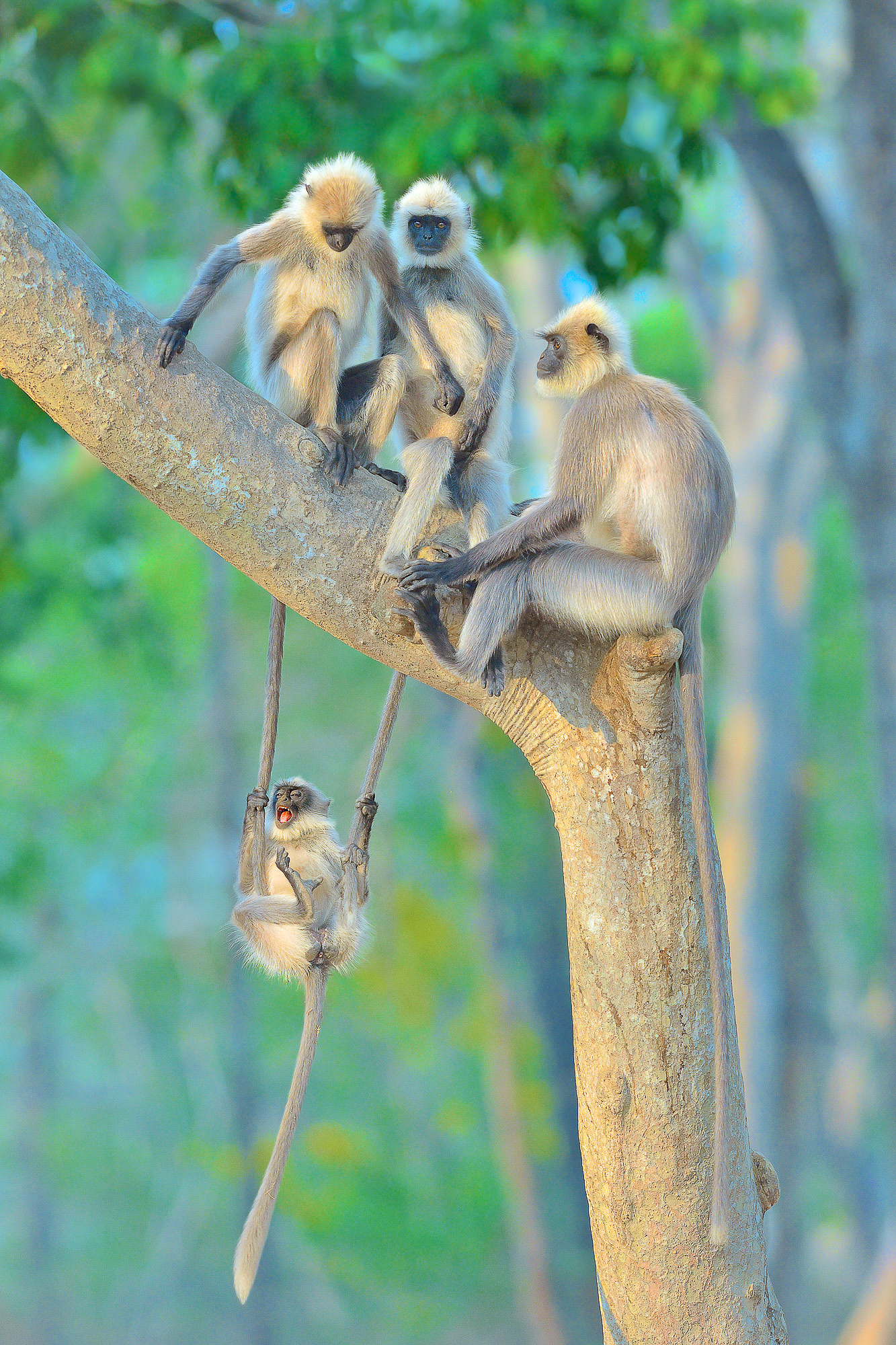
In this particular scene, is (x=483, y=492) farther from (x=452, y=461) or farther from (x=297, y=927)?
(x=297, y=927)

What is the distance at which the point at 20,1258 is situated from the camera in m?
25.2

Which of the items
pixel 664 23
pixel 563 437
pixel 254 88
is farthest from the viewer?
pixel 664 23

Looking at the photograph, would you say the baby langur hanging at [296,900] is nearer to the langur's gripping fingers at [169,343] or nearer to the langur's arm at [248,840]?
the langur's arm at [248,840]

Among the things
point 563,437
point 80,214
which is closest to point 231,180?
point 563,437

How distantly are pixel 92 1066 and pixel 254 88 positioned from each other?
3053 centimetres

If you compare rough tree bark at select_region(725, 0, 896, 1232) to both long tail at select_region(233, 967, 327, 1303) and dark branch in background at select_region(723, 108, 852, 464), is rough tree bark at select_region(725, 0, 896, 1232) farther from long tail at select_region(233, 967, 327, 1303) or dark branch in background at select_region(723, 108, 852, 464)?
long tail at select_region(233, 967, 327, 1303)

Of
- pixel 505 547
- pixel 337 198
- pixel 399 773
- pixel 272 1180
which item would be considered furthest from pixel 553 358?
pixel 399 773

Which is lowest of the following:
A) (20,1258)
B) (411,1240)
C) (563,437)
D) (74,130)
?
(20,1258)

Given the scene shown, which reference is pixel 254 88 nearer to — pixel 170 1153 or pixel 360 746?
pixel 360 746

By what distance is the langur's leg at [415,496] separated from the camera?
304 centimetres

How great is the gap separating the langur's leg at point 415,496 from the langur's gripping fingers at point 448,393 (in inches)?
15.5

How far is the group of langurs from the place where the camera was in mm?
2975

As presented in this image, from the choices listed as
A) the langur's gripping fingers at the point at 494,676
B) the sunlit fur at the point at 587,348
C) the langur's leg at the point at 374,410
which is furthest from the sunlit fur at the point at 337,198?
the langur's gripping fingers at the point at 494,676

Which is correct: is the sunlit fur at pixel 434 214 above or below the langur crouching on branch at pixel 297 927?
above
